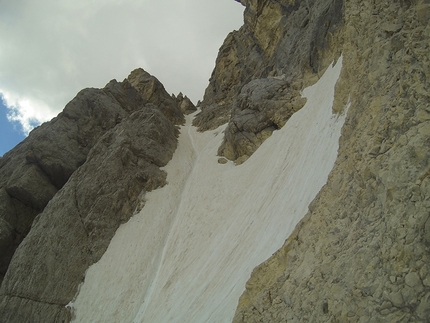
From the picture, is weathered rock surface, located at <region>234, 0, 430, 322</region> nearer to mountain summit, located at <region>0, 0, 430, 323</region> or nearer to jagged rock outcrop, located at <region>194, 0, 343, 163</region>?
mountain summit, located at <region>0, 0, 430, 323</region>

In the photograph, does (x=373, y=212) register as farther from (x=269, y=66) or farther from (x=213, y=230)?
(x=269, y=66)

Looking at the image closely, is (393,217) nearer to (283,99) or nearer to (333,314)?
(333,314)

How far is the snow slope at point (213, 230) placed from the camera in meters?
12.3

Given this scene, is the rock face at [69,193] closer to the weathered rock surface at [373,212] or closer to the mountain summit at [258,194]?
the mountain summit at [258,194]

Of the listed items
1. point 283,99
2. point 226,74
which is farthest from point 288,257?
point 226,74

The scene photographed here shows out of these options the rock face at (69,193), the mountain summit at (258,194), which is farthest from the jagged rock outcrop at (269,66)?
the rock face at (69,193)

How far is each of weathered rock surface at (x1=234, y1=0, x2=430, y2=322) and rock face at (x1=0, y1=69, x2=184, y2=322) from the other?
50.8 ft

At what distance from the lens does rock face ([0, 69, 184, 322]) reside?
19531 mm

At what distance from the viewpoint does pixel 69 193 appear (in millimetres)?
24359

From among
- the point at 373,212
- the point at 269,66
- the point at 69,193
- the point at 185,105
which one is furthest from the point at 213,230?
the point at 185,105

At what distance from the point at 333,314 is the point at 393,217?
1.90 m

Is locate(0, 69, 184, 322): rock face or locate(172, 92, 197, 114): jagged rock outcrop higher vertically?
locate(172, 92, 197, 114): jagged rock outcrop

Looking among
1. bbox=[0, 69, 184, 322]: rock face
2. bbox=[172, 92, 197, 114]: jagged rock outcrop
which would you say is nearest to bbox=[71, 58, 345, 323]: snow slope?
bbox=[0, 69, 184, 322]: rock face

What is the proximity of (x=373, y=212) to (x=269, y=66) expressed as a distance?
1217 inches
